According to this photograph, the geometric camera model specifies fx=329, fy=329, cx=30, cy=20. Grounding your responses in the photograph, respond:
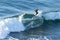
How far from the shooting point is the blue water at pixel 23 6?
11445 mm

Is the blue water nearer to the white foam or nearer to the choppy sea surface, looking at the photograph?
the choppy sea surface

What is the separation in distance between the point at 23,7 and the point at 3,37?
2.99 m

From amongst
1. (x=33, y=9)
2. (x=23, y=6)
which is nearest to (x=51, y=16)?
(x=33, y=9)

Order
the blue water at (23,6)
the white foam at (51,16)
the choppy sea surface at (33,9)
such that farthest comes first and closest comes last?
the blue water at (23,6), the white foam at (51,16), the choppy sea surface at (33,9)

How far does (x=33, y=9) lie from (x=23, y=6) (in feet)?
1.67

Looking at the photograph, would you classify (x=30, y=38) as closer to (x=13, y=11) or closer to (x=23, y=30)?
(x=23, y=30)

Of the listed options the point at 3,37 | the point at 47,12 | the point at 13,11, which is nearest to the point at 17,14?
the point at 13,11

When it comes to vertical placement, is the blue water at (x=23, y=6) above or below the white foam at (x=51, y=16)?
above

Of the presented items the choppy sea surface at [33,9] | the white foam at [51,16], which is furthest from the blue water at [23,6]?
the white foam at [51,16]

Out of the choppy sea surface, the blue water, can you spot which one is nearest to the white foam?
the choppy sea surface

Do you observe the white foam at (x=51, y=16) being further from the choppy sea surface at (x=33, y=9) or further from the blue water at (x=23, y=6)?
the blue water at (x=23, y=6)

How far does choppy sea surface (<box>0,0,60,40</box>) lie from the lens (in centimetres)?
934

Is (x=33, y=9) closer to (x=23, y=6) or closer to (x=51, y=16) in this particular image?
(x=23, y=6)

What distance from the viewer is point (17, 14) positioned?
11.2m
